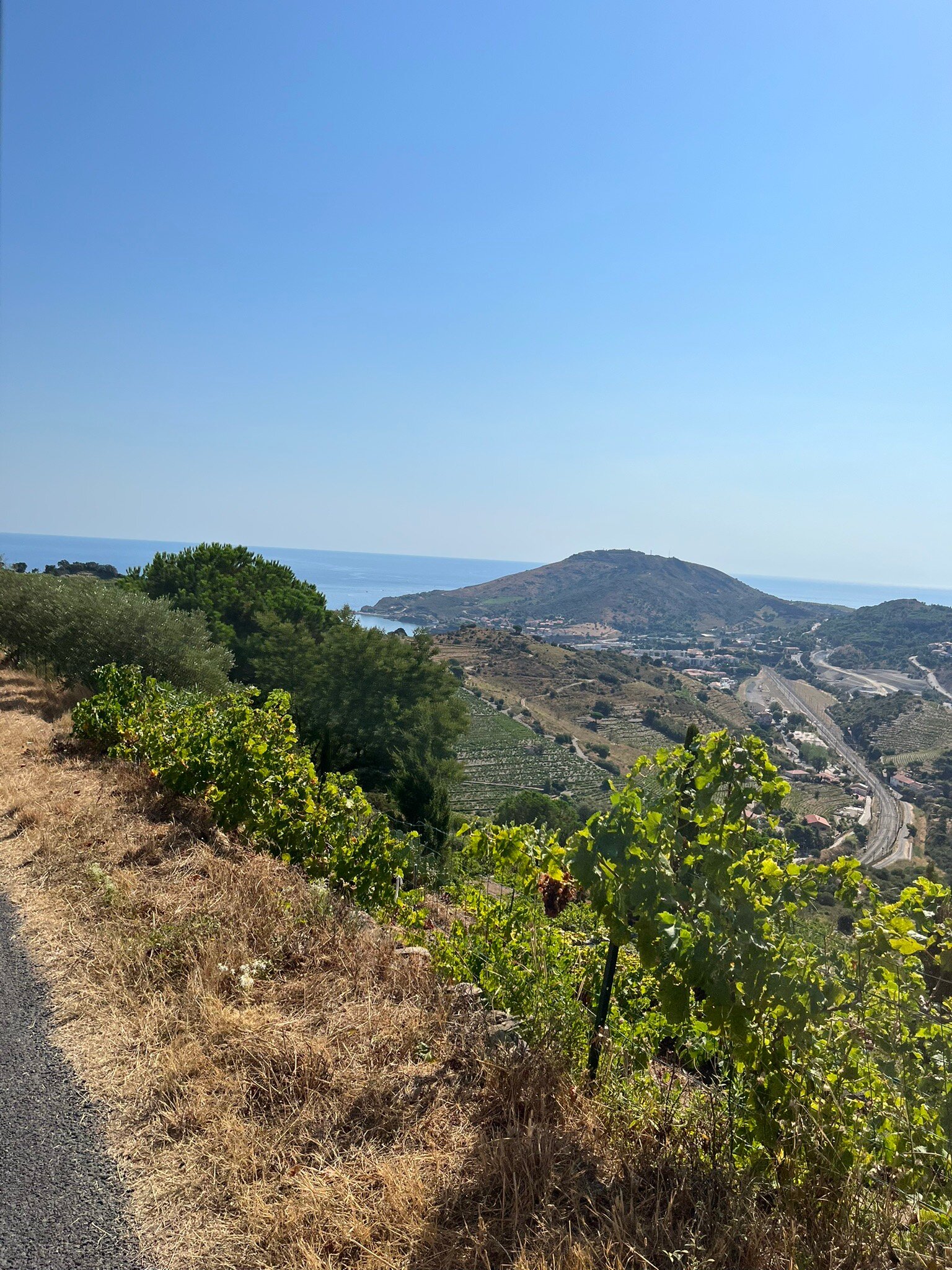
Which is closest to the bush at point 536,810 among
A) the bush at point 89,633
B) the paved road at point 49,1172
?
the bush at point 89,633

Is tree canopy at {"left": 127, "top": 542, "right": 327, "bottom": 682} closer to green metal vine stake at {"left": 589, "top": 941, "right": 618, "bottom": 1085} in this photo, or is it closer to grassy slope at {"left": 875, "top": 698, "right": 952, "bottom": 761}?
green metal vine stake at {"left": 589, "top": 941, "right": 618, "bottom": 1085}

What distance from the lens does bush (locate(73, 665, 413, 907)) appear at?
4043 mm

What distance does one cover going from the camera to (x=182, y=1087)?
244cm

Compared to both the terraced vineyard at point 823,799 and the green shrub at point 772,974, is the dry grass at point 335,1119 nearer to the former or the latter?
the green shrub at point 772,974

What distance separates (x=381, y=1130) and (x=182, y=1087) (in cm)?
78

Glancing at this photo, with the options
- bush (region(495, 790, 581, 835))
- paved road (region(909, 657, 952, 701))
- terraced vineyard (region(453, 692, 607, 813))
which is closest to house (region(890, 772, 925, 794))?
terraced vineyard (region(453, 692, 607, 813))

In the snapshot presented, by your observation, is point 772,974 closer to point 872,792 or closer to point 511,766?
point 511,766

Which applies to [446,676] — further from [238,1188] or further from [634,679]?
[634,679]

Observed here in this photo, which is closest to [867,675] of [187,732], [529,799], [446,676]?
[529,799]

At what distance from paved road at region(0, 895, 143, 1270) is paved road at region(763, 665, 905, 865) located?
49.9 metres

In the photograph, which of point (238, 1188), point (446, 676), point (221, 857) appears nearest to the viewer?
point (238, 1188)

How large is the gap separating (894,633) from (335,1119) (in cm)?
18605

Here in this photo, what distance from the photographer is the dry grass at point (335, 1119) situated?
6.05ft

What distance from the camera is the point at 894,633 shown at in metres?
158
